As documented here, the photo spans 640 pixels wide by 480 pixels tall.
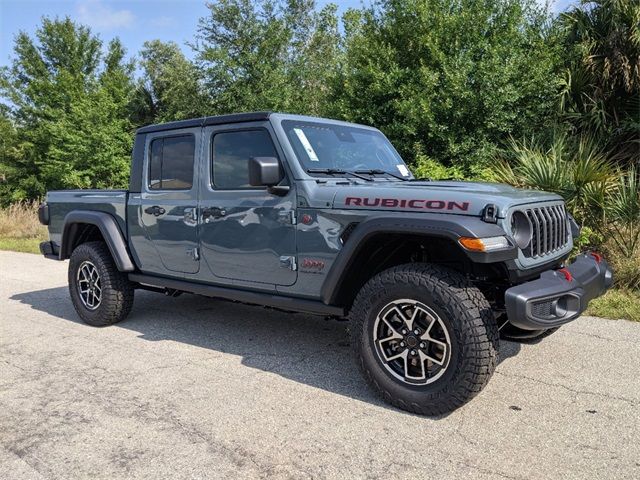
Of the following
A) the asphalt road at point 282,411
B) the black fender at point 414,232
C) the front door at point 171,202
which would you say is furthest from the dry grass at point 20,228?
the black fender at point 414,232

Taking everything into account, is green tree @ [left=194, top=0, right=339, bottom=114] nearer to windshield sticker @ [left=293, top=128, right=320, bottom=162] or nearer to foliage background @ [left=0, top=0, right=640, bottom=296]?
foliage background @ [left=0, top=0, right=640, bottom=296]

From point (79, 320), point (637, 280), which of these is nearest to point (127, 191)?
point (79, 320)

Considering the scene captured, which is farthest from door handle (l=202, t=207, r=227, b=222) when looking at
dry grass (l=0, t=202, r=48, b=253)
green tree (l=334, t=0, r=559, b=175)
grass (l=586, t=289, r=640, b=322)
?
dry grass (l=0, t=202, r=48, b=253)

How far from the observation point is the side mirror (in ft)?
12.0

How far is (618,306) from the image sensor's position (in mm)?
5566

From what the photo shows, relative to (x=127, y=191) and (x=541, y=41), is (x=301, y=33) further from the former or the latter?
(x=127, y=191)

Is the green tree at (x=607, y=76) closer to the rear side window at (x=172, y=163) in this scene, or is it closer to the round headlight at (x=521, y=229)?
the round headlight at (x=521, y=229)

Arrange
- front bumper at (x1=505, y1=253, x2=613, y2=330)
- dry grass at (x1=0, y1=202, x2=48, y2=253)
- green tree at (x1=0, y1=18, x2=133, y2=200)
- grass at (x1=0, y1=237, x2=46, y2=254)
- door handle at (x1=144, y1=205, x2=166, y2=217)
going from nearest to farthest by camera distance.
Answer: front bumper at (x1=505, y1=253, x2=613, y2=330) → door handle at (x1=144, y1=205, x2=166, y2=217) → grass at (x1=0, y1=237, x2=46, y2=254) → dry grass at (x1=0, y1=202, x2=48, y2=253) → green tree at (x1=0, y1=18, x2=133, y2=200)

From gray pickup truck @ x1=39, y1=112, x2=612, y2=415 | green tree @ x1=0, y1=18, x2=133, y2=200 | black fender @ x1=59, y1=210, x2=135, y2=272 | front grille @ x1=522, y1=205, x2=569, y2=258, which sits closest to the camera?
gray pickup truck @ x1=39, y1=112, x2=612, y2=415

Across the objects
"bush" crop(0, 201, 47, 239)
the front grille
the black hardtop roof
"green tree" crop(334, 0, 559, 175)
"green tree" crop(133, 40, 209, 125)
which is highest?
"green tree" crop(133, 40, 209, 125)

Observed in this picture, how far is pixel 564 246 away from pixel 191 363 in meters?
2.91

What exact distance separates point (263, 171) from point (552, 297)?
1967mm

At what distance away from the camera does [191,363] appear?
4238 mm

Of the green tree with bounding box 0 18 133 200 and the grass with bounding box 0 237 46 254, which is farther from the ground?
the green tree with bounding box 0 18 133 200
